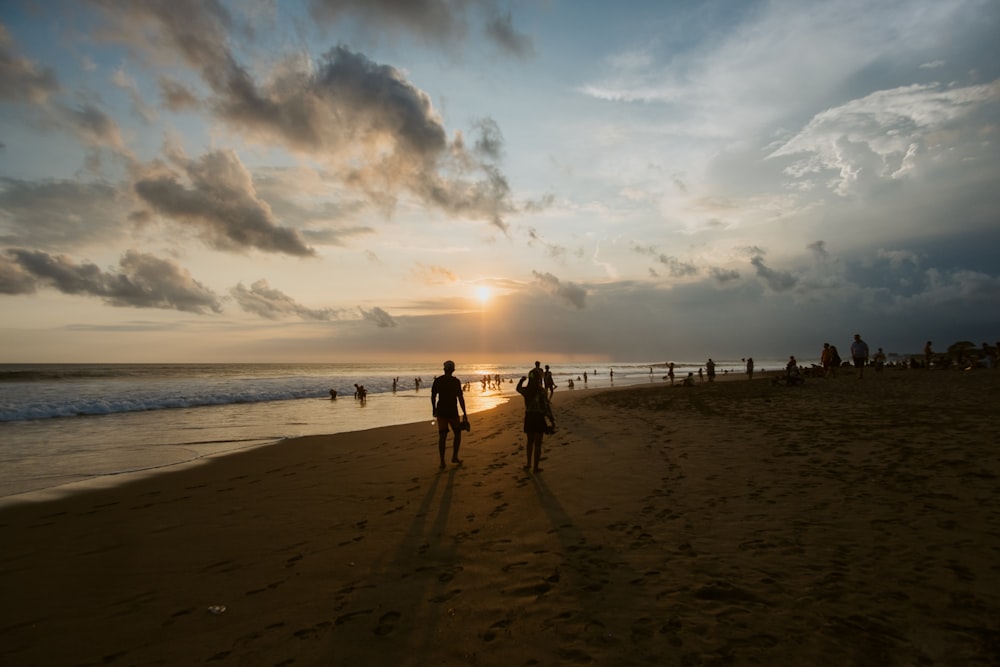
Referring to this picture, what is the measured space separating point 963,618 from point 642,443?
9617mm

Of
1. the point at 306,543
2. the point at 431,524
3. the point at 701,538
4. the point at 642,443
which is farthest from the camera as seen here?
the point at 642,443

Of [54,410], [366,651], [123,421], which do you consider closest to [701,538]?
[366,651]

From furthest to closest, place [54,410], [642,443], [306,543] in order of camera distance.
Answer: [54,410] → [642,443] → [306,543]

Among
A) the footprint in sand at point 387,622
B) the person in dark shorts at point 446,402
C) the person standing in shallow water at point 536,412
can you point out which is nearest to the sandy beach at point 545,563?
the footprint in sand at point 387,622

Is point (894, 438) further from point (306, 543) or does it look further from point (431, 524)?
point (306, 543)

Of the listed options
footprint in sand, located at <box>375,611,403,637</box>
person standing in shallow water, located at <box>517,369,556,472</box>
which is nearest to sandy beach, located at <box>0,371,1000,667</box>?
footprint in sand, located at <box>375,611,403,637</box>

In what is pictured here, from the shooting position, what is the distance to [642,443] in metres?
13.8

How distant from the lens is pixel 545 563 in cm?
587

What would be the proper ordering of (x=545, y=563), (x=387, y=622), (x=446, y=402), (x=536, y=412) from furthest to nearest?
(x=446, y=402), (x=536, y=412), (x=545, y=563), (x=387, y=622)

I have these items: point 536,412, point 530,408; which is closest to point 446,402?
point 530,408

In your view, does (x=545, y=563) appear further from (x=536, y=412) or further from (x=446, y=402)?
(x=446, y=402)

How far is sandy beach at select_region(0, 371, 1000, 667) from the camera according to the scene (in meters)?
4.16

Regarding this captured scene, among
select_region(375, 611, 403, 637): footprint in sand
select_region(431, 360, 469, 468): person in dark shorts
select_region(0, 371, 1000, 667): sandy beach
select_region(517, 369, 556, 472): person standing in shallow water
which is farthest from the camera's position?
select_region(431, 360, 469, 468): person in dark shorts

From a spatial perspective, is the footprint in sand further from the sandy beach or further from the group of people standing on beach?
the group of people standing on beach
